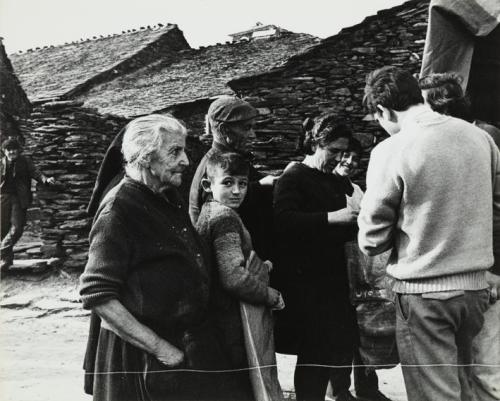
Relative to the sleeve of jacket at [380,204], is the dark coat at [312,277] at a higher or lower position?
lower

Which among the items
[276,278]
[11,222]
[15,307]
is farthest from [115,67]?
[276,278]

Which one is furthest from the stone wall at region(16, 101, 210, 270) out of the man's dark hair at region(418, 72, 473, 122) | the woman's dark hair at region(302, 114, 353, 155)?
the man's dark hair at region(418, 72, 473, 122)

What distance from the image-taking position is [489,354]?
7.30 ft

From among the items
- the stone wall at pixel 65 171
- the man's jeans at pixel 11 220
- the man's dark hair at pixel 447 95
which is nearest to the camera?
the man's dark hair at pixel 447 95

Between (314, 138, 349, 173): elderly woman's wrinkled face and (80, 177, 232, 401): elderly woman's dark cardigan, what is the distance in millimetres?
928

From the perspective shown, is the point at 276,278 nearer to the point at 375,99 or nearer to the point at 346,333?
the point at 346,333

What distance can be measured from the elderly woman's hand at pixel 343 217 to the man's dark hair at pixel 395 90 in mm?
540

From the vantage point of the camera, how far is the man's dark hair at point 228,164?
235 centimetres

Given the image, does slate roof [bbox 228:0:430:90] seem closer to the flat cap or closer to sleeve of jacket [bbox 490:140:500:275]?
the flat cap

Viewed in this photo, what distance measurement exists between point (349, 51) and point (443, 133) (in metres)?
6.24

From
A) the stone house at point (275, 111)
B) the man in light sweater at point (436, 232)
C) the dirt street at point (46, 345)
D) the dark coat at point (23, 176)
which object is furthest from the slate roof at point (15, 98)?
the man in light sweater at point (436, 232)

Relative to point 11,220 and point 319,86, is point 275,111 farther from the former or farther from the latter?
point 11,220

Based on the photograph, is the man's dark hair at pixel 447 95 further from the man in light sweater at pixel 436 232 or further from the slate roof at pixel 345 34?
the slate roof at pixel 345 34

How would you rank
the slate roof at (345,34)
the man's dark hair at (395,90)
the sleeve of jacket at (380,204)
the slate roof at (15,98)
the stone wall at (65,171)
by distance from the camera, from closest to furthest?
1. the sleeve of jacket at (380,204)
2. the man's dark hair at (395,90)
3. the slate roof at (345,34)
4. the stone wall at (65,171)
5. the slate roof at (15,98)
